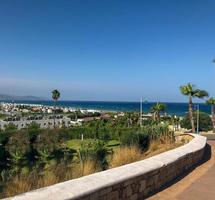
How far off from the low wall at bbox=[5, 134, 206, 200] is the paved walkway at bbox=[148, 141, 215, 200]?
0.21m

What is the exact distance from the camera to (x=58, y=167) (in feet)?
23.6

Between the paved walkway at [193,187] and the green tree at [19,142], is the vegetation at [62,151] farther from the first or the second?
the paved walkway at [193,187]

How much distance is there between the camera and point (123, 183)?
18.6ft

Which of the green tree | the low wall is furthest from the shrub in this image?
the green tree

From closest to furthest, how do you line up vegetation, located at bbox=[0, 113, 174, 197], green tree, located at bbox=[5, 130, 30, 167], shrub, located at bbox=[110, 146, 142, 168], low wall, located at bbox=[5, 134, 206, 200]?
low wall, located at bbox=[5, 134, 206, 200]
vegetation, located at bbox=[0, 113, 174, 197]
shrub, located at bbox=[110, 146, 142, 168]
green tree, located at bbox=[5, 130, 30, 167]

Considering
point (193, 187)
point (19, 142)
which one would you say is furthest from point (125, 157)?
point (19, 142)

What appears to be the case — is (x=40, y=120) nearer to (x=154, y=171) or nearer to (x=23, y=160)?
(x=23, y=160)

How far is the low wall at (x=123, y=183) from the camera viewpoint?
15.0ft

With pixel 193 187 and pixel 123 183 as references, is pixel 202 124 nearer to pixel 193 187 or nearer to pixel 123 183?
pixel 193 187

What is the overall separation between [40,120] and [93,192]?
63763 mm

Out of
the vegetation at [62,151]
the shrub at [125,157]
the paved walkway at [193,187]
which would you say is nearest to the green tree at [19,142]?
the vegetation at [62,151]

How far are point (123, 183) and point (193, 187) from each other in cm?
229

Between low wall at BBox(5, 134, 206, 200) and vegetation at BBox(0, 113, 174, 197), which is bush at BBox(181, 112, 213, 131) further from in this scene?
low wall at BBox(5, 134, 206, 200)

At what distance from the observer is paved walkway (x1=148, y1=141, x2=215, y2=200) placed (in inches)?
258
